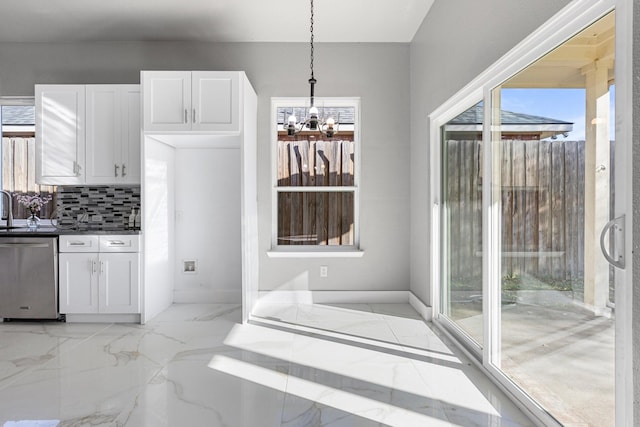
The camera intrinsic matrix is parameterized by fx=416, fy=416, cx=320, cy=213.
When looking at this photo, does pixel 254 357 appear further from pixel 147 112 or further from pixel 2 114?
pixel 2 114

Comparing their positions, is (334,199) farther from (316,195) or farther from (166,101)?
(166,101)

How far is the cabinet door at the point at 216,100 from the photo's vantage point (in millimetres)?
3867

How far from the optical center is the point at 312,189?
4.74m

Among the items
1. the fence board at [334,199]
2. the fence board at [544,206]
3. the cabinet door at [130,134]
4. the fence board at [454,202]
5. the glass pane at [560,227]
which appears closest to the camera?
the glass pane at [560,227]

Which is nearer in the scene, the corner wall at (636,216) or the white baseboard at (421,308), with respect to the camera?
the corner wall at (636,216)

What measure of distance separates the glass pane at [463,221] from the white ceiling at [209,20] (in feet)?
4.31

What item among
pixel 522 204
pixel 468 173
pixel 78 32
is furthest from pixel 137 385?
pixel 78 32

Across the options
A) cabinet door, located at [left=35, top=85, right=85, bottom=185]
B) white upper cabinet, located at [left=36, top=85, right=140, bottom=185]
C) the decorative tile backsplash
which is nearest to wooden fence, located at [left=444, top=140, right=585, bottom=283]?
white upper cabinet, located at [left=36, top=85, right=140, bottom=185]

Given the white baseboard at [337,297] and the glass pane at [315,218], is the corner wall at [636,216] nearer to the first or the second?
the white baseboard at [337,297]

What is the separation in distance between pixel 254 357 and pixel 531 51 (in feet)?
8.57

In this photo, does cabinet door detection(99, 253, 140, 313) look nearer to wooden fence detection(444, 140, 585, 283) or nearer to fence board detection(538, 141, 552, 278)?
wooden fence detection(444, 140, 585, 283)

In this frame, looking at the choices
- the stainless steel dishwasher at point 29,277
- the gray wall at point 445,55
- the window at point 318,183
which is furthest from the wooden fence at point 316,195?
the stainless steel dishwasher at point 29,277

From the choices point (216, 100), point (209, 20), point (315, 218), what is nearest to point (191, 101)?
point (216, 100)

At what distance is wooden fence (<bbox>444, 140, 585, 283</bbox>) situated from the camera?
1893 millimetres
